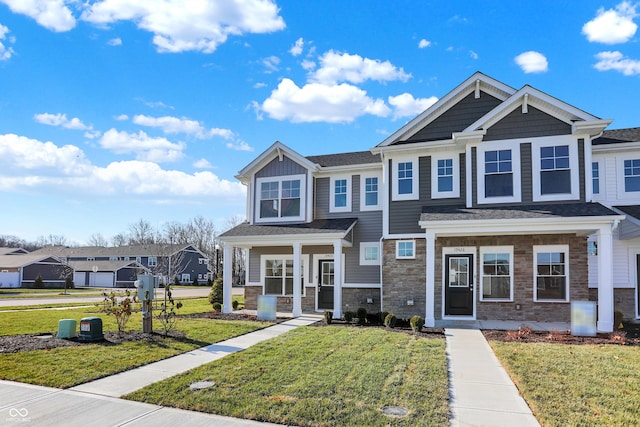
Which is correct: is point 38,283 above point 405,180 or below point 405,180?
below

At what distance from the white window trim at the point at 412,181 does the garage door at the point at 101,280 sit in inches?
2016

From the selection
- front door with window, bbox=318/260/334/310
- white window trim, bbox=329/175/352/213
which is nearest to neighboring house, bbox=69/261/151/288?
front door with window, bbox=318/260/334/310

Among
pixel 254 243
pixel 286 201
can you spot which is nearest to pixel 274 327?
pixel 254 243

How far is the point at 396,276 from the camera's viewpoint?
14.4m

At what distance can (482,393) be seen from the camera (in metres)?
6.05

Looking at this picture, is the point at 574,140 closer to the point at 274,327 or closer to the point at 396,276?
the point at 396,276

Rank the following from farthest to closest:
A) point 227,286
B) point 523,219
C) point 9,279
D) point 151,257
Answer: point 151,257 < point 9,279 < point 227,286 < point 523,219

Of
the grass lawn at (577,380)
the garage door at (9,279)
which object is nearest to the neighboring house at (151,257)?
the garage door at (9,279)

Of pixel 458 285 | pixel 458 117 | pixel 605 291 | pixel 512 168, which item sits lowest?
pixel 458 285

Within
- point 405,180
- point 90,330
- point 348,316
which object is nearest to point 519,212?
point 405,180

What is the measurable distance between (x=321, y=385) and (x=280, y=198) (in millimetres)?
11571

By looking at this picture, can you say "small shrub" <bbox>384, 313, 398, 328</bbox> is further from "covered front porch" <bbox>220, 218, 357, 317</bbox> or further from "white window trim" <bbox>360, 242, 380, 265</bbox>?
"white window trim" <bbox>360, 242, 380, 265</bbox>

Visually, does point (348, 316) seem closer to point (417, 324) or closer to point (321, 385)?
point (417, 324)

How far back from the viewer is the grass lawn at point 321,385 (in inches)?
201
